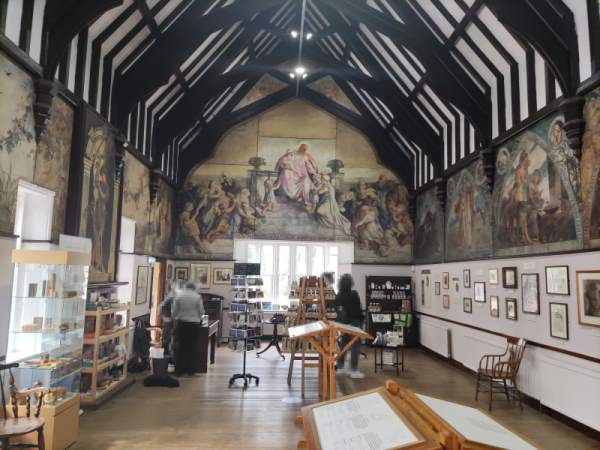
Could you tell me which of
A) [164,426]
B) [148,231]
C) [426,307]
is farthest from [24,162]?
[426,307]

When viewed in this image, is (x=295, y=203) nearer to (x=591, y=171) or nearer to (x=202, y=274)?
(x=202, y=274)

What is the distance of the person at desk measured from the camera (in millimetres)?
7699

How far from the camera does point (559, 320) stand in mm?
5820

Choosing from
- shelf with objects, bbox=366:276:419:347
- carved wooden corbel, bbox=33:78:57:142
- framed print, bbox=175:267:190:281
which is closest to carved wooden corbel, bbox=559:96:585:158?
carved wooden corbel, bbox=33:78:57:142

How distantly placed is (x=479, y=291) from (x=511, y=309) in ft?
3.99

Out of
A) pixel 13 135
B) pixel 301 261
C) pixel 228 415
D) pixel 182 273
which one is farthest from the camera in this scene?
pixel 301 261

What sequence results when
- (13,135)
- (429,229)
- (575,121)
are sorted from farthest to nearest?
(429,229)
(575,121)
(13,135)

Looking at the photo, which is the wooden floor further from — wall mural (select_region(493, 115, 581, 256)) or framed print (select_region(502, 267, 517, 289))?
wall mural (select_region(493, 115, 581, 256))

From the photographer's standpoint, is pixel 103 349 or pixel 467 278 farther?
pixel 467 278

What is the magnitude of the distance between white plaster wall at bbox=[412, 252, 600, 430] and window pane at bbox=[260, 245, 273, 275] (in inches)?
217

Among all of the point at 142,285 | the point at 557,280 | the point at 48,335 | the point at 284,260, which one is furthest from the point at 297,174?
the point at 48,335

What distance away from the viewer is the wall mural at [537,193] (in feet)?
19.0

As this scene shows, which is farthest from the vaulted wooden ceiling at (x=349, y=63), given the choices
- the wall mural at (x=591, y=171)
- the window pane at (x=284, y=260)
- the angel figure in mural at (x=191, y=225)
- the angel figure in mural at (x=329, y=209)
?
the window pane at (x=284, y=260)

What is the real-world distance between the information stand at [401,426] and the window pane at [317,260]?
418 inches
